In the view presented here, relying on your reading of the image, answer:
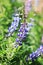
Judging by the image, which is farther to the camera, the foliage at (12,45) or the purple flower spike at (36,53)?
the purple flower spike at (36,53)

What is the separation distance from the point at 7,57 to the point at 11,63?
9cm

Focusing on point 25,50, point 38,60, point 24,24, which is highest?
point 24,24

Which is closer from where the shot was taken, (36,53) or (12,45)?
(12,45)

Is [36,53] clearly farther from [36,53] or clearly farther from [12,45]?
[12,45]

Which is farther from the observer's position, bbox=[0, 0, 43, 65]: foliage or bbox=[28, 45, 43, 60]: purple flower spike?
bbox=[28, 45, 43, 60]: purple flower spike

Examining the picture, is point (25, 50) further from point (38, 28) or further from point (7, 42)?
point (38, 28)

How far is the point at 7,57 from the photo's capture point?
2736 millimetres

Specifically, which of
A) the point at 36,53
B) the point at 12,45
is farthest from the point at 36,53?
the point at 12,45

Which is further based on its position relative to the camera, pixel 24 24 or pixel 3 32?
pixel 3 32

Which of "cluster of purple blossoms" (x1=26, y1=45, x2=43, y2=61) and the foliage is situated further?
"cluster of purple blossoms" (x1=26, y1=45, x2=43, y2=61)

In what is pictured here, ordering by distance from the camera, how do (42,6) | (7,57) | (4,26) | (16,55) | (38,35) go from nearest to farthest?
(7,57)
(16,55)
(4,26)
(38,35)
(42,6)

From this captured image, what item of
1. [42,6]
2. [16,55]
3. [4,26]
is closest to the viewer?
[16,55]

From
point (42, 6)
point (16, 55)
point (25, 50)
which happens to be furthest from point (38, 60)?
point (42, 6)

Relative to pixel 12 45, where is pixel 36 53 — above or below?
below
